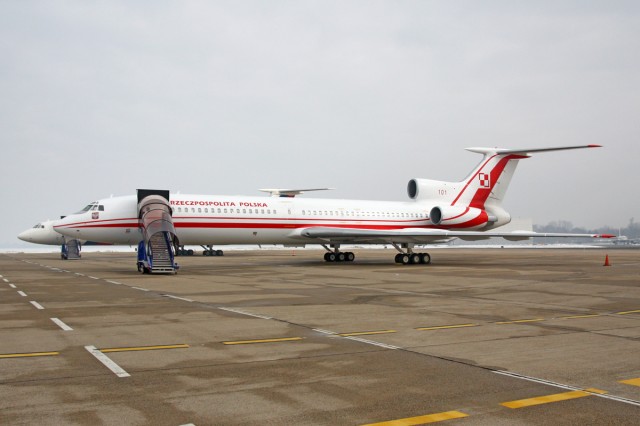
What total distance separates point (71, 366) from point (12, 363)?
0.79m

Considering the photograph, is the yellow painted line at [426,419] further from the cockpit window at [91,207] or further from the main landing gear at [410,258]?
the main landing gear at [410,258]

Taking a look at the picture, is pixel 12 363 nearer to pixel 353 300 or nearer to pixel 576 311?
pixel 353 300

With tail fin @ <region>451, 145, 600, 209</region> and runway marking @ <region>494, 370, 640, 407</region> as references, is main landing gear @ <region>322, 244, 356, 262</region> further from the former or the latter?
runway marking @ <region>494, 370, 640, 407</region>

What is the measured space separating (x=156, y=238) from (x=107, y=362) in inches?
724

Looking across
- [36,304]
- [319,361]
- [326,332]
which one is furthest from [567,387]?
[36,304]

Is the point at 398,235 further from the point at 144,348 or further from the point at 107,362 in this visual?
the point at 107,362

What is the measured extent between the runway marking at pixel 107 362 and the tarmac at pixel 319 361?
0.05 m

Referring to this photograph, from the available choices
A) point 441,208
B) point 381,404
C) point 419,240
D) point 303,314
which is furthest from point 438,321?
point 441,208

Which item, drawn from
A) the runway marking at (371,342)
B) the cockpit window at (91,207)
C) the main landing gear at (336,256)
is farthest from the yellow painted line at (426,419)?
the main landing gear at (336,256)

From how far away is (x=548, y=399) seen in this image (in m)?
5.52

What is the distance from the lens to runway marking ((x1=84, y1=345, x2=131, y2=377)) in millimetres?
6498

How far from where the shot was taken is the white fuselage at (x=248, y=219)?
28.7m

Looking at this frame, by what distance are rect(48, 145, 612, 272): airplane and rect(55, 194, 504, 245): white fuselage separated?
0.16ft

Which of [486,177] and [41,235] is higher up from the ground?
[486,177]
